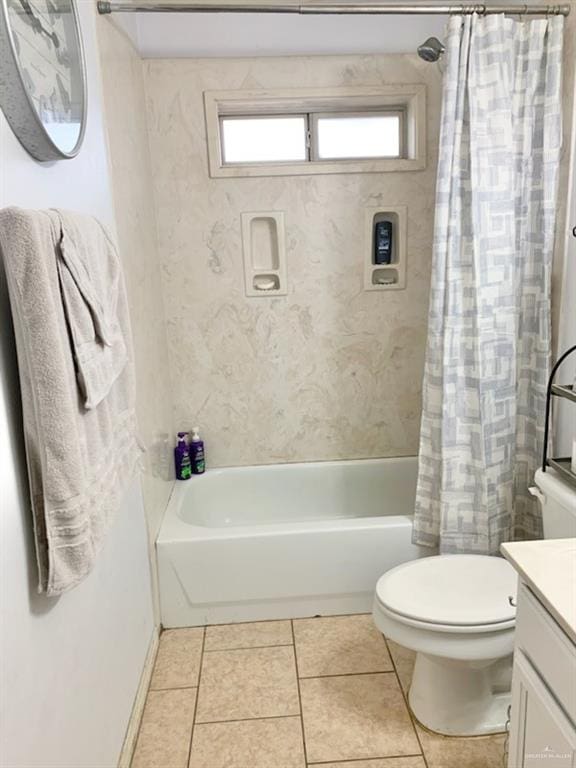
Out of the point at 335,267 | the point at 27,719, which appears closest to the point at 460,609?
the point at 27,719

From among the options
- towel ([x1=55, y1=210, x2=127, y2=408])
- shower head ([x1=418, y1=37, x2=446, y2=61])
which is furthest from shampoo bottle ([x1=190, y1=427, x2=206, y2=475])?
shower head ([x1=418, y1=37, x2=446, y2=61])

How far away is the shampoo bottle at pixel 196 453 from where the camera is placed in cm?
259

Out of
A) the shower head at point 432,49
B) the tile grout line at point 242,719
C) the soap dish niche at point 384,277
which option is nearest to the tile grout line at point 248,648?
the tile grout line at point 242,719

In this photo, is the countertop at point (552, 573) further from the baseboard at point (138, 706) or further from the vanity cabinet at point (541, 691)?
the baseboard at point (138, 706)

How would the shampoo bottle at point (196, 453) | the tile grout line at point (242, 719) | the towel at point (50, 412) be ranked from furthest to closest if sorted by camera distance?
the shampoo bottle at point (196, 453) < the tile grout line at point (242, 719) < the towel at point (50, 412)

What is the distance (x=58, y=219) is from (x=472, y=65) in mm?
1439

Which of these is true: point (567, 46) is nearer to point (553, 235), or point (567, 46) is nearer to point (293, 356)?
point (553, 235)

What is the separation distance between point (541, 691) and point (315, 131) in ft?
7.44

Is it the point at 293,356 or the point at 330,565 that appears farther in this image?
the point at 293,356

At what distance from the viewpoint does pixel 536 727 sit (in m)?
1.04

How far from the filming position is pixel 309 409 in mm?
2666

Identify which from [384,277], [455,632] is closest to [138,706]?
[455,632]

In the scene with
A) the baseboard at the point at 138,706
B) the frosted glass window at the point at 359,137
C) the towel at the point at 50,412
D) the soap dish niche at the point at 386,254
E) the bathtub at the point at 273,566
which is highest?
the frosted glass window at the point at 359,137

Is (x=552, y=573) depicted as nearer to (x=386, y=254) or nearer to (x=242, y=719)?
(x=242, y=719)
